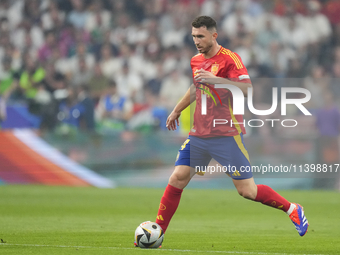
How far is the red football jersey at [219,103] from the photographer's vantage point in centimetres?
545

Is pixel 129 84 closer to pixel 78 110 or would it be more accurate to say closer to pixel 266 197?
pixel 78 110

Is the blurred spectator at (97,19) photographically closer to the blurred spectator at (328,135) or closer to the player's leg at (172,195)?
the blurred spectator at (328,135)

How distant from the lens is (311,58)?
48.6 ft

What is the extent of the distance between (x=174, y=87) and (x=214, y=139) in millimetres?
8823

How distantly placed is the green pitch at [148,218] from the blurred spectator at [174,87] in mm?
2861

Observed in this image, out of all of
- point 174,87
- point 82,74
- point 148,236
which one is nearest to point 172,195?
point 148,236

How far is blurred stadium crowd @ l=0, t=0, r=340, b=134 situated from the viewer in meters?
13.6

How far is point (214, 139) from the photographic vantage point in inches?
218

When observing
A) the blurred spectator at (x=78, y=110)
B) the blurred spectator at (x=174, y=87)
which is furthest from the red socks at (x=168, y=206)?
the blurred spectator at (x=174, y=87)

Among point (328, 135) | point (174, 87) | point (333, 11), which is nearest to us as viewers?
point (328, 135)

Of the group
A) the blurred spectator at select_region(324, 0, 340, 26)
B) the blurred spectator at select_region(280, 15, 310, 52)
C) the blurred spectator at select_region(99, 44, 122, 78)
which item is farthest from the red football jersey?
the blurred spectator at select_region(324, 0, 340, 26)

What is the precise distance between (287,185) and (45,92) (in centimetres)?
666

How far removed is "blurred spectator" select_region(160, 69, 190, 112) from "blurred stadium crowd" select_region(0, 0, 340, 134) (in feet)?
0.09

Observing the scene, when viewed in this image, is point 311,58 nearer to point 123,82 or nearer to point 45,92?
point 123,82
